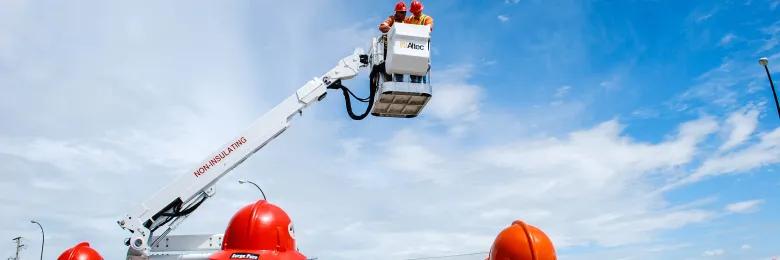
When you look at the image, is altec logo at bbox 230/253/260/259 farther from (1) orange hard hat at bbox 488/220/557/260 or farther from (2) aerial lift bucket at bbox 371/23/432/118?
(2) aerial lift bucket at bbox 371/23/432/118

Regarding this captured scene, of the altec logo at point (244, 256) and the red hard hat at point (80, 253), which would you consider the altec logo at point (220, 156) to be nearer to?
the red hard hat at point (80, 253)

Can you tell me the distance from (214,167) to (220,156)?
0.26m

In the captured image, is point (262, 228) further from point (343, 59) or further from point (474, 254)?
point (343, 59)

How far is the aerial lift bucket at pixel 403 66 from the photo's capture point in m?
12.1

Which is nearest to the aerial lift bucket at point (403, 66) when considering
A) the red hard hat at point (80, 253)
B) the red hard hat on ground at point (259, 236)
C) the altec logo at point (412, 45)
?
the altec logo at point (412, 45)

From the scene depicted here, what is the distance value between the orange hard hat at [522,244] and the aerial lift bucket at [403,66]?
18.1 ft

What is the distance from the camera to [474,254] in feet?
35.8

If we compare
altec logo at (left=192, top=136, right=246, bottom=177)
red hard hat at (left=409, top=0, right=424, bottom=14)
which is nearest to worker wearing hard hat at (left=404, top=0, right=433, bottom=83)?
red hard hat at (left=409, top=0, right=424, bottom=14)

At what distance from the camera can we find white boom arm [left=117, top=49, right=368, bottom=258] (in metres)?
11.8

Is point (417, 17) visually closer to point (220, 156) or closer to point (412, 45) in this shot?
point (412, 45)

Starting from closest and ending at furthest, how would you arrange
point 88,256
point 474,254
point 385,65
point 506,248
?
point 506,248 → point 474,254 → point 88,256 → point 385,65

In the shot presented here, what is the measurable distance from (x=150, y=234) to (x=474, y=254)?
6.52 meters

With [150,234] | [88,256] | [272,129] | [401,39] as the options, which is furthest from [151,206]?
[401,39]

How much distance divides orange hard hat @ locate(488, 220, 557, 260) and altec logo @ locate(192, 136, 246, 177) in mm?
6878
